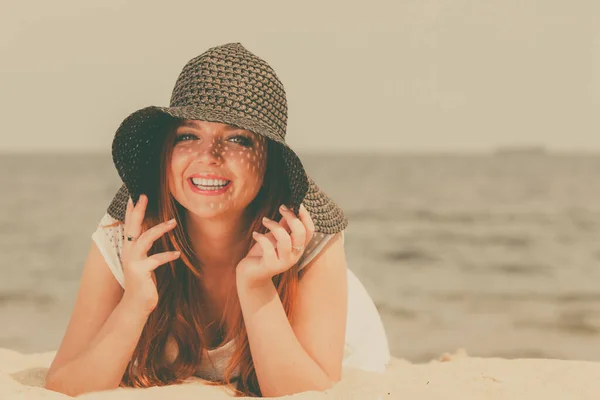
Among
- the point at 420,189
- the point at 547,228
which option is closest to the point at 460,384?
the point at 547,228

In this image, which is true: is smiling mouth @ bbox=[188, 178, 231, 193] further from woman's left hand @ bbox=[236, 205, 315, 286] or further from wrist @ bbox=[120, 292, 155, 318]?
wrist @ bbox=[120, 292, 155, 318]

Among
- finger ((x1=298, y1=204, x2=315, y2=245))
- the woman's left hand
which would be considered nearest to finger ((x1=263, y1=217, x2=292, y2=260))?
the woman's left hand

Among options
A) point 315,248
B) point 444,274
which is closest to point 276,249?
point 315,248

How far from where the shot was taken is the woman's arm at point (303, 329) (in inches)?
113

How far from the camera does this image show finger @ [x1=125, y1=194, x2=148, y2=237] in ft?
9.71

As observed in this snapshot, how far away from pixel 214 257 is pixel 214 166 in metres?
0.65

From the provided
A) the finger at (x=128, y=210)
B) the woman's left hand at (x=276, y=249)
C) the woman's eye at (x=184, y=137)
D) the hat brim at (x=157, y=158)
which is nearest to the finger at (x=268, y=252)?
the woman's left hand at (x=276, y=249)

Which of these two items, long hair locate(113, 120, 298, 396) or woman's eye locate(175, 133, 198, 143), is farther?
long hair locate(113, 120, 298, 396)

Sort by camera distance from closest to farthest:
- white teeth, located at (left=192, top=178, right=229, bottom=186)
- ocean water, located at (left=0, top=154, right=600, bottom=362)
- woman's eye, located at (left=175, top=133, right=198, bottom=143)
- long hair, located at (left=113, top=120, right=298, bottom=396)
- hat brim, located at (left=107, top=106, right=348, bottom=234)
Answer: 1. hat brim, located at (left=107, top=106, right=348, bottom=234)
2. white teeth, located at (left=192, top=178, right=229, bottom=186)
3. woman's eye, located at (left=175, top=133, right=198, bottom=143)
4. long hair, located at (left=113, top=120, right=298, bottom=396)
5. ocean water, located at (left=0, top=154, right=600, bottom=362)

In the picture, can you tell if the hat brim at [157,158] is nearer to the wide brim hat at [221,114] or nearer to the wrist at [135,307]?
the wide brim hat at [221,114]

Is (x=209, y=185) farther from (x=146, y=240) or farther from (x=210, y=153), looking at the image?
(x=146, y=240)

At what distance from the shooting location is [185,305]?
3248mm

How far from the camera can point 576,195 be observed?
91.9 feet

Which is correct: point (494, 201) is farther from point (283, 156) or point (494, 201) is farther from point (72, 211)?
point (283, 156)
